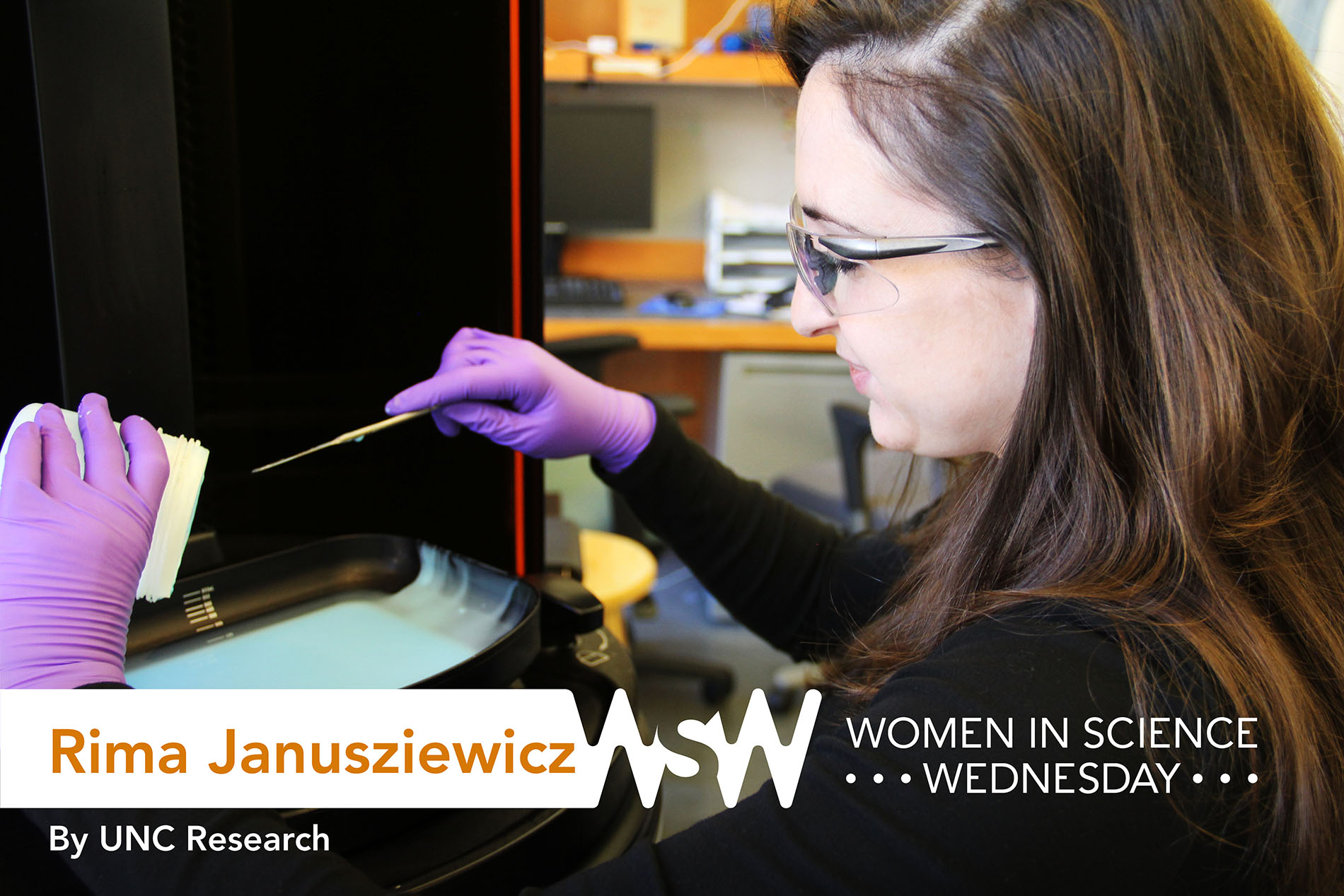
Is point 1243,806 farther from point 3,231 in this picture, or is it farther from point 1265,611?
point 3,231

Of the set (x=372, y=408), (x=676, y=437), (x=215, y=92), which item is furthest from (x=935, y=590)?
(x=215, y=92)

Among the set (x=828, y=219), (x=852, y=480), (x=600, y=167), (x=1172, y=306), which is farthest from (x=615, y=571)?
(x=600, y=167)

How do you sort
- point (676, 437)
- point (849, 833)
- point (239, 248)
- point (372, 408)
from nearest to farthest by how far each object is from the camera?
point (849, 833), point (239, 248), point (372, 408), point (676, 437)

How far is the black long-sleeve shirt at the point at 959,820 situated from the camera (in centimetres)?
50

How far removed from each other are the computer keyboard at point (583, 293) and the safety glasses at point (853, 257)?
194 centimetres

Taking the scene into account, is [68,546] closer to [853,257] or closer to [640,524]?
[853,257]

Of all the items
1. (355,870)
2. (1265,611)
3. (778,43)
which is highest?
(778,43)

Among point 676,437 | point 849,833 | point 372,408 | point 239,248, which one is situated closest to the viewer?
point 849,833

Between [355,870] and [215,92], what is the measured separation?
455 mm

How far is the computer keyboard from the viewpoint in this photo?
2.65m

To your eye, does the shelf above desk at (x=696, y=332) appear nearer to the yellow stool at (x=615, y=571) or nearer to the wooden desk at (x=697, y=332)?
the wooden desk at (x=697, y=332)

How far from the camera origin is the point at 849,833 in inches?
20.6

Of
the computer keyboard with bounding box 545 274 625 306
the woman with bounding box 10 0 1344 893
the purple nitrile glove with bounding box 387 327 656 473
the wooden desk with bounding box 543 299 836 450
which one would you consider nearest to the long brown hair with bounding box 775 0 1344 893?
the woman with bounding box 10 0 1344 893

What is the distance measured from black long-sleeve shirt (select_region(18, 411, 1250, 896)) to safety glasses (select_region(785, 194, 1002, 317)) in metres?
0.22
